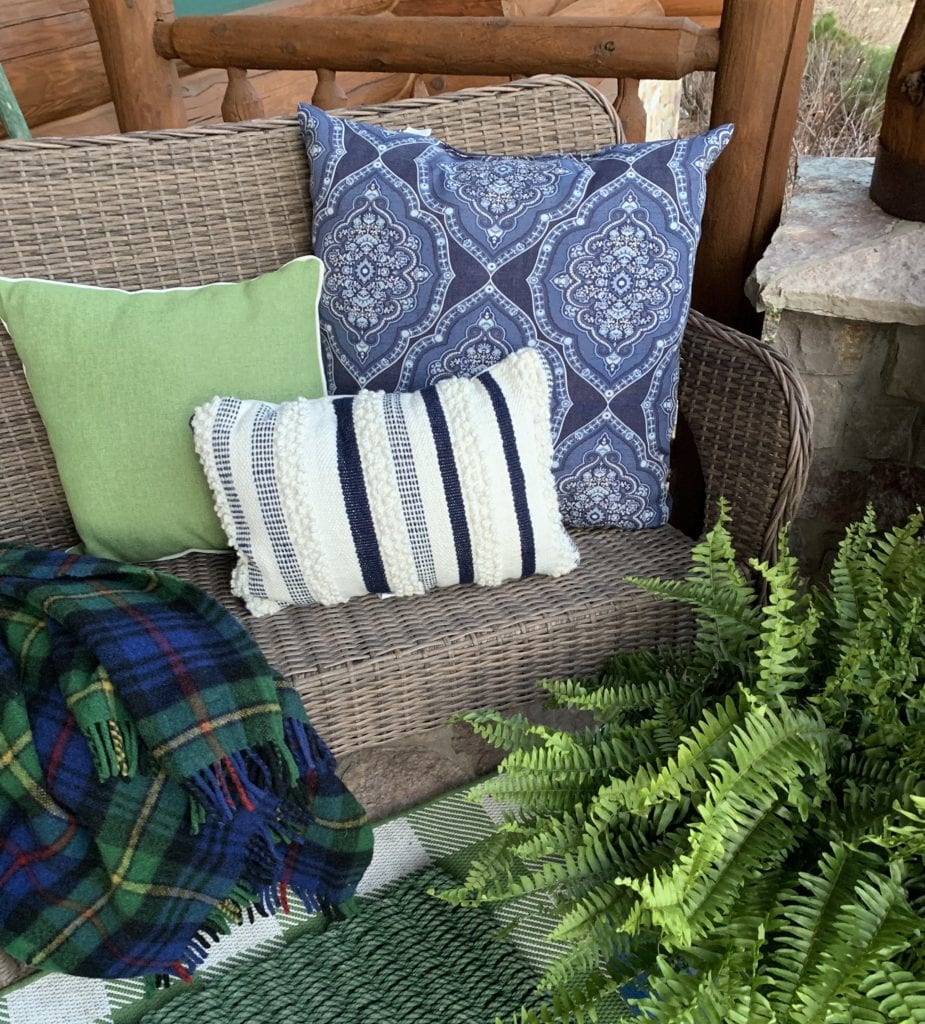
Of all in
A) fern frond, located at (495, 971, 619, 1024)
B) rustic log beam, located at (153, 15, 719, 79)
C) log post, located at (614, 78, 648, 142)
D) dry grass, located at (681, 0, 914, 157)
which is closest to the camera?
fern frond, located at (495, 971, 619, 1024)

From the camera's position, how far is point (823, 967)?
2.79 ft

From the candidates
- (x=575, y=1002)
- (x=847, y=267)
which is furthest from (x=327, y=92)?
(x=575, y=1002)

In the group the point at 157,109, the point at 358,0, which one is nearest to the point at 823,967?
the point at 157,109

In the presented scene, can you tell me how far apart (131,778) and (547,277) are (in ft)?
2.79

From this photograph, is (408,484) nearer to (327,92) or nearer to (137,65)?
(327,92)

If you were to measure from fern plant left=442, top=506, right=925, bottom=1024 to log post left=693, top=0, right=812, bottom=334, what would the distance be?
739mm

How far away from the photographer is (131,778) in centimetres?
113

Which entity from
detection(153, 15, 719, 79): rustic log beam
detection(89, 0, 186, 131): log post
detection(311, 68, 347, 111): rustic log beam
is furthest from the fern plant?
detection(89, 0, 186, 131): log post

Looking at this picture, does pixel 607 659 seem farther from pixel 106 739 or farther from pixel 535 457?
pixel 106 739

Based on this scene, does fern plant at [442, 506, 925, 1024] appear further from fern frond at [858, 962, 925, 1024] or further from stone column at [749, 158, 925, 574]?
stone column at [749, 158, 925, 574]

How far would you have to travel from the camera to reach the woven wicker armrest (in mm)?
1316

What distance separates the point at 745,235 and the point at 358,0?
201 cm

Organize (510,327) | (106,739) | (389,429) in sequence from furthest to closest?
1. (510,327)
2. (389,429)
3. (106,739)

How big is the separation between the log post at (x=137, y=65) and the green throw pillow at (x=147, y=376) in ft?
3.24
